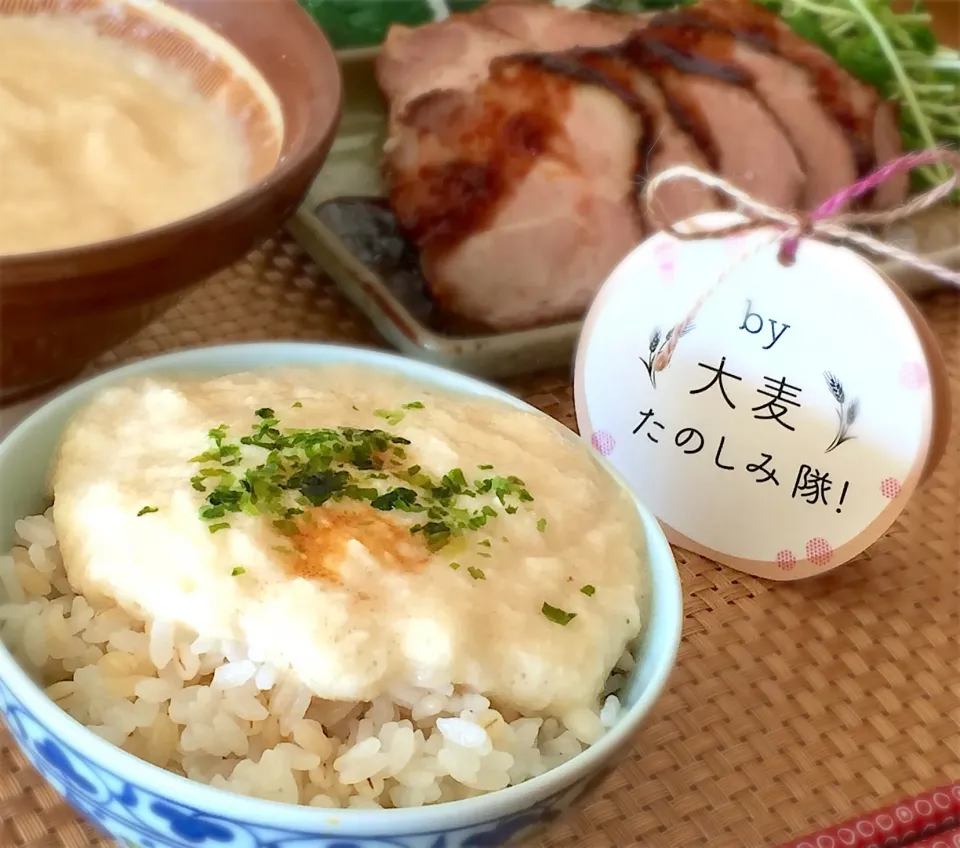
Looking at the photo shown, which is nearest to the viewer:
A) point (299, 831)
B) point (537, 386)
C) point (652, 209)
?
point (299, 831)

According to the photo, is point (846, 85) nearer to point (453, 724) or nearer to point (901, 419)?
point (901, 419)

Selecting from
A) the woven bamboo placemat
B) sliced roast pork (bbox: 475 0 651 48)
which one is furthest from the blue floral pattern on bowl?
sliced roast pork (bbox: 475 0 651 48)

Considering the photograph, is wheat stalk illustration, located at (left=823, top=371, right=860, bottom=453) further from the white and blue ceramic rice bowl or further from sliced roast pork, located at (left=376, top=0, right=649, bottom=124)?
sliced roast pork, located at (left=376, top=0, right=649, bottom=124)

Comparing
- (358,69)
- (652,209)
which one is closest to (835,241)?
(652,209)

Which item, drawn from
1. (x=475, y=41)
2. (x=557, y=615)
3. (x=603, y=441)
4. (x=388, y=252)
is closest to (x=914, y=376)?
(x=603, y=441)

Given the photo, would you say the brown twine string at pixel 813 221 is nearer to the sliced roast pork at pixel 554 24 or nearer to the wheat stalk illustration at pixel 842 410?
the wheat stalk illustration at pixel 842 410

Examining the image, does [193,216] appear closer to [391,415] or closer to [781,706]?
[391,415]
